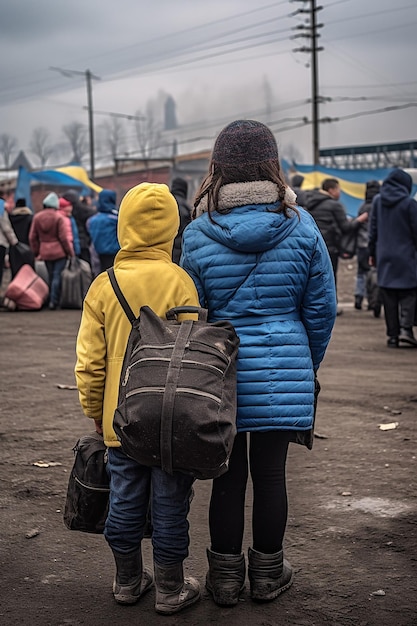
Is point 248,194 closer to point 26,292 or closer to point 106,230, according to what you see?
point 106,230

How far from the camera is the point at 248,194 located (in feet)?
12.0

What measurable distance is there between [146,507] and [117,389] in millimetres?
473

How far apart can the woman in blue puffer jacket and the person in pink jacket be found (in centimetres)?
1159

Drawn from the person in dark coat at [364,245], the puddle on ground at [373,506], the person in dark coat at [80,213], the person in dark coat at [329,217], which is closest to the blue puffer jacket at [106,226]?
the person in dark coat at [329,217]

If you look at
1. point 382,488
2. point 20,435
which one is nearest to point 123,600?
point 382,488

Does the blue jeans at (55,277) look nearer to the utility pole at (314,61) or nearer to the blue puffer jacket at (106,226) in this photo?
the blue puffer jacket at (106,226)

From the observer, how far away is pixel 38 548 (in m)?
4.40

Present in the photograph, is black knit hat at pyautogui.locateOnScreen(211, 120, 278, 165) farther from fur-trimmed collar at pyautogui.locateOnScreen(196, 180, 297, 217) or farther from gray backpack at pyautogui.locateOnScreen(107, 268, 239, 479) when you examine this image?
gray backpack at pyautogui.locateOnScreen(107, 268, 239, 479)

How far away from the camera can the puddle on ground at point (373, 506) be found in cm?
482

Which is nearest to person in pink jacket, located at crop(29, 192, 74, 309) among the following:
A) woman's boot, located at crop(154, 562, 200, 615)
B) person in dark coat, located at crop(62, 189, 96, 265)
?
person in dark coat, located at crop(62, 189, 96, 265)

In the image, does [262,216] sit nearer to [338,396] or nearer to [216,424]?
[216,424]

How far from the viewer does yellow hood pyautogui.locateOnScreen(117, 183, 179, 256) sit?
373 centimetres

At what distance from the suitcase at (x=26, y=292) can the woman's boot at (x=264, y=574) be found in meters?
12.3

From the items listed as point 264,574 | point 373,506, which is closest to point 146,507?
point 264,574
